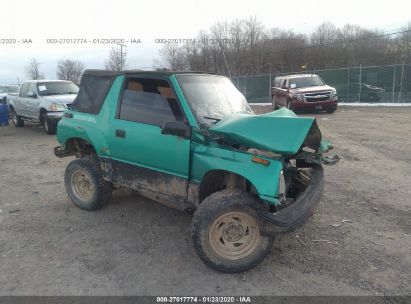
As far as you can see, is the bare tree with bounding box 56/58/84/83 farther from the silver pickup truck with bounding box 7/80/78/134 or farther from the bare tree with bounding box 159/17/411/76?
the silver pickup truck with bounding box 7/80/78/134

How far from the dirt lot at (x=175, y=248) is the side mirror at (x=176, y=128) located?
128 cm

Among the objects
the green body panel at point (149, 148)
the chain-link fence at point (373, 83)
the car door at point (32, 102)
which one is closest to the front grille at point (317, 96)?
the chain-link fence at point (373, 83)

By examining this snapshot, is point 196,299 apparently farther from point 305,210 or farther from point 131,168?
point 131,168

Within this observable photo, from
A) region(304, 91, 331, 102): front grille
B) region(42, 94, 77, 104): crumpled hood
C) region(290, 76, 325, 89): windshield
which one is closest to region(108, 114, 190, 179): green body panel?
region(42, 94, 77, 104): crumpled hood

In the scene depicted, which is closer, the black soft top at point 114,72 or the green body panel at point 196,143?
the green body panel at point 196,143

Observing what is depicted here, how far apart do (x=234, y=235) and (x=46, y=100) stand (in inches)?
431

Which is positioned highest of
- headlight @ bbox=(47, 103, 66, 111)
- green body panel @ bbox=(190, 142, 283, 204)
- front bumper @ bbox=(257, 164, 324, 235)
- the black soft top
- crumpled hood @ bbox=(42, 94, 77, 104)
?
the black soft top

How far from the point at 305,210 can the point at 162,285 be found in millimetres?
1505

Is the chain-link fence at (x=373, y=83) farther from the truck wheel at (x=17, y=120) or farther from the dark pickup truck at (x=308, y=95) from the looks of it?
the truck wheel at (x=17, y=120)

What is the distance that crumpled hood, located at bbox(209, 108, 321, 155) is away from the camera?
3330mm

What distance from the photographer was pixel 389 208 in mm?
5062

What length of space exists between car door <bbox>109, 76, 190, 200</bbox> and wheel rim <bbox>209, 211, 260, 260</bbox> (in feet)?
2.22

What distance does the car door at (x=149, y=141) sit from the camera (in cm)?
405

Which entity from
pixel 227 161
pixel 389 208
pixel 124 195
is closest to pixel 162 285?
pixel 227 161
